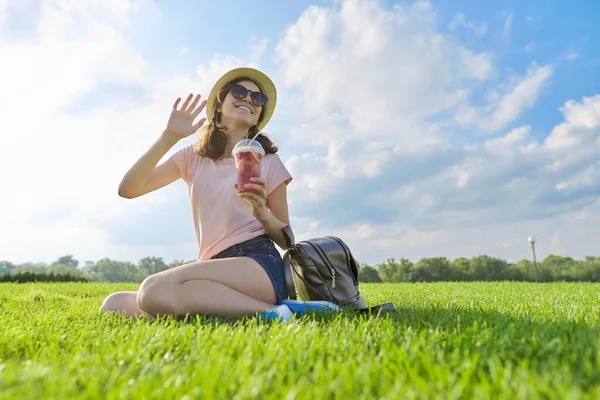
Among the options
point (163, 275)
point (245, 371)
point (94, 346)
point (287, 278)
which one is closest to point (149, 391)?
point (245, 371)

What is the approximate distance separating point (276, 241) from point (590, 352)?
2.36m

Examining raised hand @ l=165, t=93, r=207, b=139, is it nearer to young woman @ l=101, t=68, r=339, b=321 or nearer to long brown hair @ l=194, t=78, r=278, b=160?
young woman @ l=101, t=68, r=339, b=321

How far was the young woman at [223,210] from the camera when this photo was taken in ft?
10.7

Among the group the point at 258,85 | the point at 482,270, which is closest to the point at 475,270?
the point at 482,270

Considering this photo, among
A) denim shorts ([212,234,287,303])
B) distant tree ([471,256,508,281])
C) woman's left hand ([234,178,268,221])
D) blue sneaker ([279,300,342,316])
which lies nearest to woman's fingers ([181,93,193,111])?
woman's left hand ([234,178,268,221])

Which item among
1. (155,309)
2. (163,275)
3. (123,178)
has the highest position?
(123,178)

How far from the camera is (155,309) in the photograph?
10.6 feet

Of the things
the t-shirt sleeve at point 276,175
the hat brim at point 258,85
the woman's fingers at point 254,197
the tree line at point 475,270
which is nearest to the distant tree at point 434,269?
the tree line at point 475,270

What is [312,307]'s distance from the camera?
326cm

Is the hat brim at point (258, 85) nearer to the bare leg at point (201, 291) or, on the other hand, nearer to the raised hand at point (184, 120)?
the raised hand at point (184, 120)

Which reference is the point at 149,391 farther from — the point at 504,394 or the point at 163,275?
the point at 163,275

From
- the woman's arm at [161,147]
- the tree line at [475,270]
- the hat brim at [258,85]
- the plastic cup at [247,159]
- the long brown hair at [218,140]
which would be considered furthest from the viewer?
the tree line at [475,270]

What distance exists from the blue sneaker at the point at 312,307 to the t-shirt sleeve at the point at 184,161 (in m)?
1.52

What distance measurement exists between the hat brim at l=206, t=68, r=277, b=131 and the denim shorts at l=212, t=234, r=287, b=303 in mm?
1212
